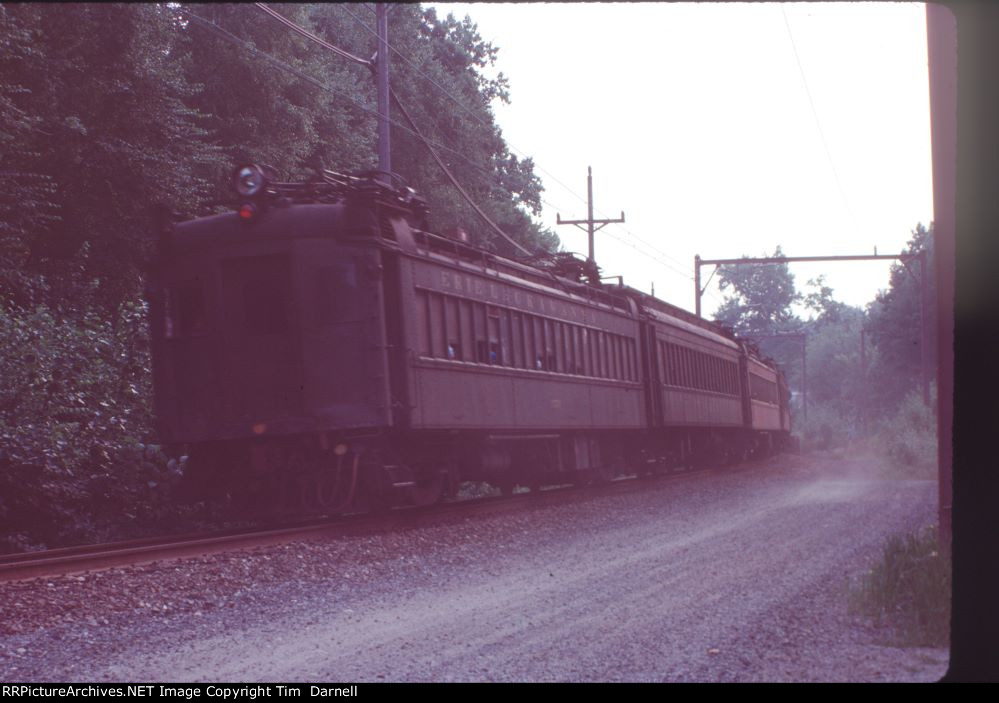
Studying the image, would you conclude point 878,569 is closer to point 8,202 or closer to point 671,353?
point 8,202

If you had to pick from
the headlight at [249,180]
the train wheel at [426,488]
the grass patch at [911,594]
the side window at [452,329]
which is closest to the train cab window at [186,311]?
the headlight at [249,180]

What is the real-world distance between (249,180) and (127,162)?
926 cm

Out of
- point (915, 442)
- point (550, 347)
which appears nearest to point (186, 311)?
point (550, 347)

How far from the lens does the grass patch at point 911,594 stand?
684 centimetres

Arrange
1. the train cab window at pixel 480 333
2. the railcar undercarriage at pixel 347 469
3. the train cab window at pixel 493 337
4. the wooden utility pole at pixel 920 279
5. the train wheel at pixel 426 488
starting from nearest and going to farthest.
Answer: the railcar undercarriage at pixel 347 469, the train wheel at pixel 426 488, the train cab window at pixel 480 333, the train cab window at pixel 493 337, the wooden utility pole at pixel 920 279

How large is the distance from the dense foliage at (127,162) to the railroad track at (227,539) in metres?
2.50

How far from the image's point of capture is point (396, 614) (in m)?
8.32

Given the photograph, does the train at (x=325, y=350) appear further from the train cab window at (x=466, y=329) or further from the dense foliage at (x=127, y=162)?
the dense foliage at (x=127, y=162)

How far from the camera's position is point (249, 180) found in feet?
44.4

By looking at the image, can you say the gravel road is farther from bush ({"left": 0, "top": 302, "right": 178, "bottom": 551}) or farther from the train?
bush ({"left": 0, "top": 302, "right": 178, "bottom": 551})

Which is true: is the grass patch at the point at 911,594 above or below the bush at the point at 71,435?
below

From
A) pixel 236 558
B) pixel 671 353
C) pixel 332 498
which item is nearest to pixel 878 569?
pixel 236 558

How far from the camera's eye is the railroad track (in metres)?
9.59

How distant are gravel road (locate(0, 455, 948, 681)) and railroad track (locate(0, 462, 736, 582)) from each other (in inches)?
13.0
